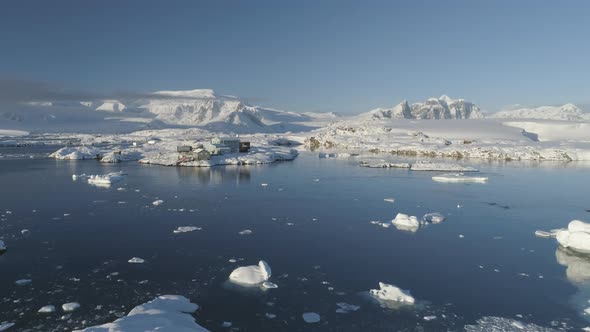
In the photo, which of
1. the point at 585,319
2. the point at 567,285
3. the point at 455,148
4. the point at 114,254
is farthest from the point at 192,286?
the point at 455,148

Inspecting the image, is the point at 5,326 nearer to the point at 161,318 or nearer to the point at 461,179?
the point at 161,318

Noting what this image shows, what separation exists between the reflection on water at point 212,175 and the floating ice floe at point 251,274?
1832 cm

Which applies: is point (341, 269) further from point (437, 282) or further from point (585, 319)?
point (585, 319)

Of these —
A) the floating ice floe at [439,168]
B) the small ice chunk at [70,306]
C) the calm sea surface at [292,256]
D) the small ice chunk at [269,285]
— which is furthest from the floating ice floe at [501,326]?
the floating ice floe at [439,168]

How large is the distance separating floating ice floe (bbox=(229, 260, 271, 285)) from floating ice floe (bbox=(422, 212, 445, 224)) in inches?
365

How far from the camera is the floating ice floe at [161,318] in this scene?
24.8 feet

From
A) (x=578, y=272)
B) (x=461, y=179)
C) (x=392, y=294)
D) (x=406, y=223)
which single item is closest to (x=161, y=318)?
(x=392, y=294)

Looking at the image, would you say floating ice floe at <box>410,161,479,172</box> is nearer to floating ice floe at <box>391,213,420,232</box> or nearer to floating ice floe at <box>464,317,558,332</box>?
floating ice floe at <box>391,213,420,232</box>

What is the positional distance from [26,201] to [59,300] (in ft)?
47.7

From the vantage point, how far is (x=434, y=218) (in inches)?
704

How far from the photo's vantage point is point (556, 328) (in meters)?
8.33

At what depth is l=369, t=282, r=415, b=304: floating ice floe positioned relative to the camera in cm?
944

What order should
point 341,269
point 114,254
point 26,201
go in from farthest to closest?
point 26,201 < point 114,254 < point 341,269

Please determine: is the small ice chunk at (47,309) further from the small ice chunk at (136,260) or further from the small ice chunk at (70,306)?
the small ice chunk at (136,260)
